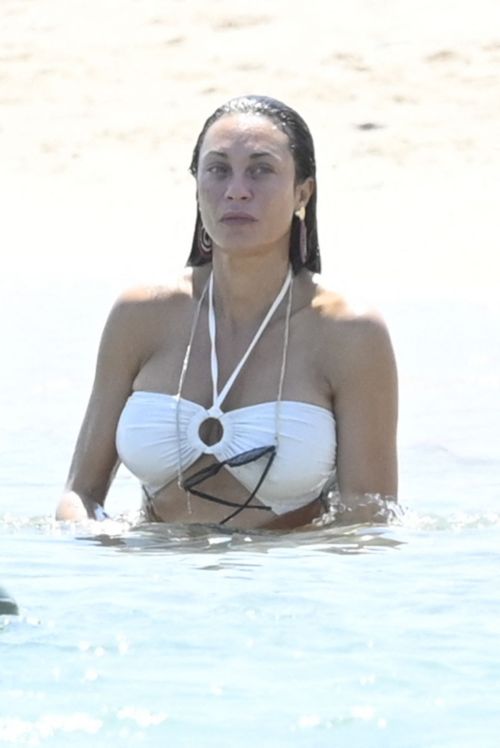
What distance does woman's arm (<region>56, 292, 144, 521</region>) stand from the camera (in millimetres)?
5082

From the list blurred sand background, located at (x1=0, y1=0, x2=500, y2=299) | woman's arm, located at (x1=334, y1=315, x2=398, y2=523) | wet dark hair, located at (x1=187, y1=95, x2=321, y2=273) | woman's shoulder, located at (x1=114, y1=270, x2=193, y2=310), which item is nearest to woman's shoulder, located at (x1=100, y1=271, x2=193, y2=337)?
woman's shoulder, located at (x1=114, y1=270, x2=193, y2=310)

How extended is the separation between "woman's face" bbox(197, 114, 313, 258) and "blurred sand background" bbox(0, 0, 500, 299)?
4653 mm

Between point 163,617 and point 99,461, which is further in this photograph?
point 99,461

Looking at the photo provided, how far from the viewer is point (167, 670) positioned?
376 centimetres

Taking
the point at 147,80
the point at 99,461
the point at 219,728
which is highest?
the point at 147,80

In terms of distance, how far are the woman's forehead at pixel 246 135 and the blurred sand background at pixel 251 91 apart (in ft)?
15.2

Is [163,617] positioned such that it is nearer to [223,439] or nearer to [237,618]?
[237,618]

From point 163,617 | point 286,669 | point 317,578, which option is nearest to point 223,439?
point 317,578

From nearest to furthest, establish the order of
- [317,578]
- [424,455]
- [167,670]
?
1. [167,670]
2. [317,578]
3. [424,455]

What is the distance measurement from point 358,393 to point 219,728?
63.1 inches

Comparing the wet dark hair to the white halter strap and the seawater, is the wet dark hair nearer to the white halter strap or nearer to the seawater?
the white halter strap

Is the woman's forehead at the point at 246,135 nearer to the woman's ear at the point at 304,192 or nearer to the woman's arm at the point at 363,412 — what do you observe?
the woman's ear at the point at 304,192

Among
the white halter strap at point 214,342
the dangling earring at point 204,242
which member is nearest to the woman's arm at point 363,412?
the white halter strap at point 214,342

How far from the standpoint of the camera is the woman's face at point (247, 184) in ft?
16.1
